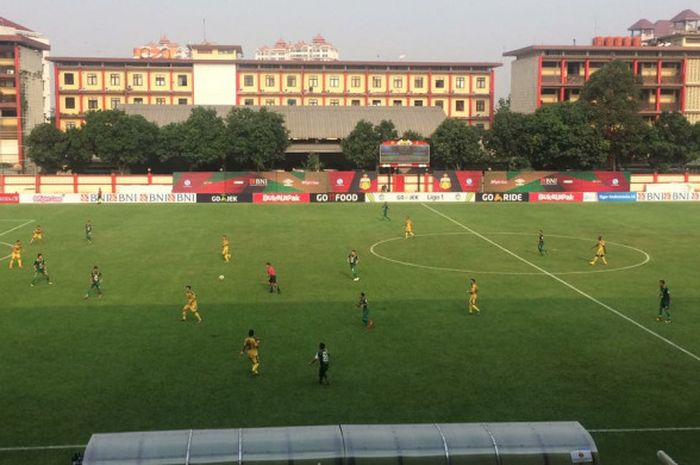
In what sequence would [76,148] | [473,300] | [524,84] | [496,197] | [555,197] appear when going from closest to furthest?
[473,300] → [496,197] → [555,197] → [76,148] → [524,84]

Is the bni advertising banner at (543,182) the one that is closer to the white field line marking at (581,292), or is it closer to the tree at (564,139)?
the tree at (564,139)

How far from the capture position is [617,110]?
4082 inches

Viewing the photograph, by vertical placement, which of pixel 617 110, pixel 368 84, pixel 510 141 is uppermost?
pixel 368 84

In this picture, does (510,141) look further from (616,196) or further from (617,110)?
(616,196)

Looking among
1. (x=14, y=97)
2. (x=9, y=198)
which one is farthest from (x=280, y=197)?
(x=14, y=97)

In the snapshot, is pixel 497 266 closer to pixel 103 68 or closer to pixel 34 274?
pixel 34 274

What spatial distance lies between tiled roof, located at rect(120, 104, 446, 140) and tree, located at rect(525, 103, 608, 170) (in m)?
23.0

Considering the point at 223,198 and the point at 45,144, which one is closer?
the point at 223,198

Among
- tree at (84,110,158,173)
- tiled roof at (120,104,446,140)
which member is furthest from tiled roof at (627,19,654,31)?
tree at (84,110,158,173)

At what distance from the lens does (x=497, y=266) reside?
42750 millimetres

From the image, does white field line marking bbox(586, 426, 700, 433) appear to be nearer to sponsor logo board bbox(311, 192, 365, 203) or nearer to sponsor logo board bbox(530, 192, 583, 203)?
sponsor logo board bbox(311, 192, 365, 203)

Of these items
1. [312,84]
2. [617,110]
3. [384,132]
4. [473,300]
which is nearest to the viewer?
[473,300]

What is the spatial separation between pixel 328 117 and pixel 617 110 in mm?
45527

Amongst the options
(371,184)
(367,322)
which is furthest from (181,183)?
(367,322)
